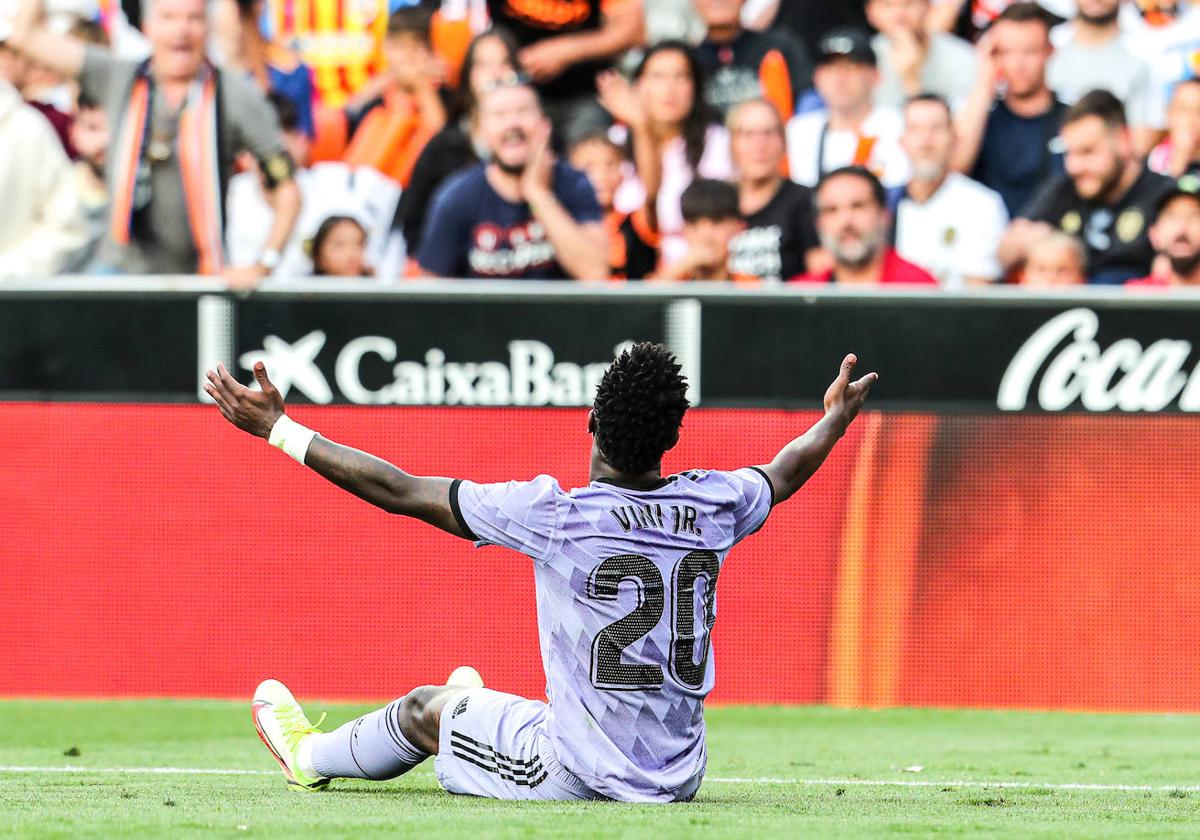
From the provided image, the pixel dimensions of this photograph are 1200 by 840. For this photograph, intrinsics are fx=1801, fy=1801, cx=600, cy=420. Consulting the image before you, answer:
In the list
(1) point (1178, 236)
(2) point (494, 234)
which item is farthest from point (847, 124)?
(2) point (494, 234)

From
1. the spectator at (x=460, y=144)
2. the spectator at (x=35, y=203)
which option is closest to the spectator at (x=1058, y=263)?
the spectator at (x=460, y=144)

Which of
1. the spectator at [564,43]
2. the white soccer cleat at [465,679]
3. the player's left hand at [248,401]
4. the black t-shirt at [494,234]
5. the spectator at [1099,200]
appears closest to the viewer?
the player's left hand at [248,401]

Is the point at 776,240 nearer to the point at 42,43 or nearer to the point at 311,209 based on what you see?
the point at 311,209

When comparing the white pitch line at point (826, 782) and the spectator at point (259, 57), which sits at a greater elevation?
the spectator at point (259, 57)

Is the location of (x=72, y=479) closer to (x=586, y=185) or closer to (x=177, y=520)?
(x=177, y=520)

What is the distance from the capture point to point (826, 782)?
7.41 m

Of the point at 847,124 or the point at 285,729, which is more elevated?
the point at 847,124

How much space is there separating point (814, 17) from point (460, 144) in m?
2.83

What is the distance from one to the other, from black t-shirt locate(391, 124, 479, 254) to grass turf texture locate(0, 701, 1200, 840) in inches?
133

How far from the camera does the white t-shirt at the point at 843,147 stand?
12.4 metres

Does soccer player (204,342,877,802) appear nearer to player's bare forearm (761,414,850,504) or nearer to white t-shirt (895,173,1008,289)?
player's bare forearm (761,414,850,504)

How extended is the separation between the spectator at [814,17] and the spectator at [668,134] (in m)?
0.93

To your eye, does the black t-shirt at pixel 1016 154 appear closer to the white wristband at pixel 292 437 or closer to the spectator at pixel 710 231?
the spectator at pixel 710 231

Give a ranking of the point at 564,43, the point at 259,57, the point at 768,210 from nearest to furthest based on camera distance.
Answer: the point at 768,210 → the point at 259,57 → the point at 564,43
